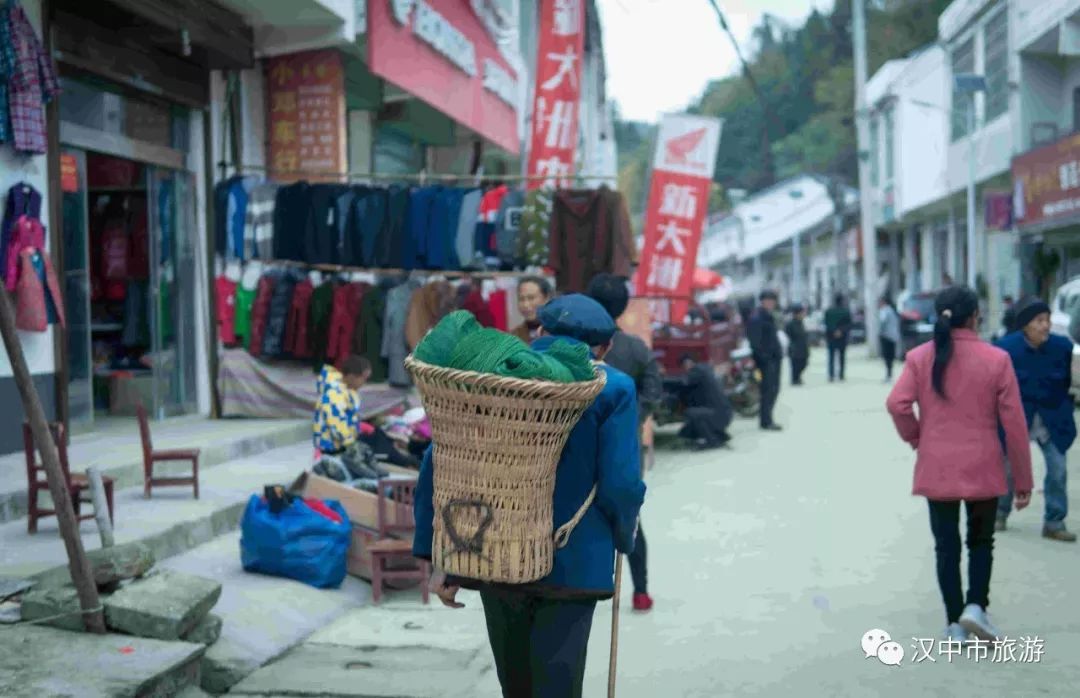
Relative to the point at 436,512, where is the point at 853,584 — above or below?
below

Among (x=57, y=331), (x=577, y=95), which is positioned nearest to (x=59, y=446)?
(x=57, y=331)

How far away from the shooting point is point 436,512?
3525 mm

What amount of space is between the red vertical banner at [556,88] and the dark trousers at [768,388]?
388 centimetres

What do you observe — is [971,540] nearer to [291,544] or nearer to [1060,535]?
[1060,535]

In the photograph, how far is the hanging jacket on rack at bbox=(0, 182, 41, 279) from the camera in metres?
8.63

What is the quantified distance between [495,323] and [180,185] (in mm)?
3409

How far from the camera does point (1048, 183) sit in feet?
87.2

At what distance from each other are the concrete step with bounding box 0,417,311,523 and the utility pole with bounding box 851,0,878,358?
79.0ft

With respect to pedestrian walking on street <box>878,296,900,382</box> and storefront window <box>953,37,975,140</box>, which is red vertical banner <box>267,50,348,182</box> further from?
storefront window <box>953,37,975,140</box>

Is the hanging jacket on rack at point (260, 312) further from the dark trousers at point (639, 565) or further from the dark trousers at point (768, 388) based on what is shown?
the dark trousers at point (768, 388)

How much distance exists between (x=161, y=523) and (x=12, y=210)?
2.80 metres

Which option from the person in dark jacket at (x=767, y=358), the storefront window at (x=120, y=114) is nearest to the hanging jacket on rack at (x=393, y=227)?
the storefront window at (x=120, y=114)

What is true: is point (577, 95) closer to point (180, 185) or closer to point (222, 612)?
point (180, 185)

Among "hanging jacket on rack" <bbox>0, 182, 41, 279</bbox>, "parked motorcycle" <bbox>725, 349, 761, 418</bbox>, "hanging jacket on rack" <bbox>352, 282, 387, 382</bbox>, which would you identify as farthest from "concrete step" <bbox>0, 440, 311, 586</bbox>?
"parked motorcycle" <bbox>725, 349, 761, 418</bbox>
